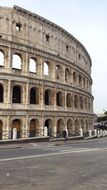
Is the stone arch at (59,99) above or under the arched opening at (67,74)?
under

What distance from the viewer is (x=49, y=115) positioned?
116 ft

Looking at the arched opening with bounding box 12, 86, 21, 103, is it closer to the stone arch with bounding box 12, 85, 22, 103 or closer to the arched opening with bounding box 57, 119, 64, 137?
the stone arch with bounding box 12, 85, 22, 103

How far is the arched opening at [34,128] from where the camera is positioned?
3341 centimetres

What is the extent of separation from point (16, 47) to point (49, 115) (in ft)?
28.6

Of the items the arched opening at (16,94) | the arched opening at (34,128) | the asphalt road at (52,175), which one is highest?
the arched opening at (16,94)

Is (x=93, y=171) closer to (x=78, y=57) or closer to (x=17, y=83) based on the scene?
(x=17, y=83)

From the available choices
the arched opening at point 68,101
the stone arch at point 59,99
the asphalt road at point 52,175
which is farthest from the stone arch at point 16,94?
the asphalt road at point 52,175

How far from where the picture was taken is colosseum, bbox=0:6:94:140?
31069mm

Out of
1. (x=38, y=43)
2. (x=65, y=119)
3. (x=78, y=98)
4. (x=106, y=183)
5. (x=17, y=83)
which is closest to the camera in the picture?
(x=106, y=183)

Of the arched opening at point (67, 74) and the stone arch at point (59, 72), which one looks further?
the arched opening at point (67, 74)

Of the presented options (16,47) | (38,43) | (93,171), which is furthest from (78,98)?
(93,171)

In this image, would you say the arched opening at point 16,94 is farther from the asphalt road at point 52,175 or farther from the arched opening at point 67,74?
the asphalt road at point 52,175

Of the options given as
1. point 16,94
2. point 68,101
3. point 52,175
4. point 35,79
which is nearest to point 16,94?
point 16,94

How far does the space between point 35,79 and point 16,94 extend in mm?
2672
